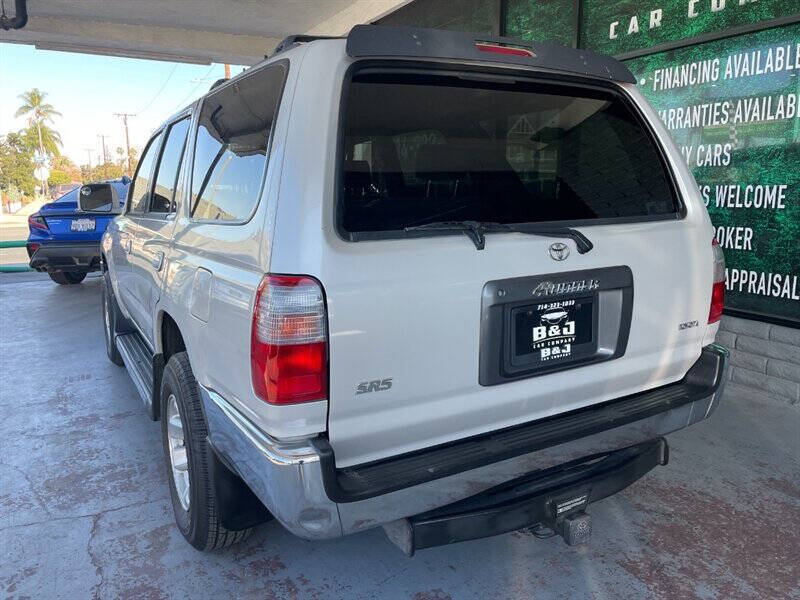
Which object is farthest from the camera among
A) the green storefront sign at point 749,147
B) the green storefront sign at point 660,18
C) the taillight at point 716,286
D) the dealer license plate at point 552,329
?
the green storefront sign at point 660,18

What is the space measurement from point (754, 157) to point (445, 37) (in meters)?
3.33

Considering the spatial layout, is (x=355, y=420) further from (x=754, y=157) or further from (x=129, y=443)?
(x=754, y=157)

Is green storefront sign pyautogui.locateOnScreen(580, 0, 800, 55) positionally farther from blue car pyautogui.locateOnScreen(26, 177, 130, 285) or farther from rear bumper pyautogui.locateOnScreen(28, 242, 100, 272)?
rear bumper pyautogui.locateOnScreen(28, 242, 100, 272)

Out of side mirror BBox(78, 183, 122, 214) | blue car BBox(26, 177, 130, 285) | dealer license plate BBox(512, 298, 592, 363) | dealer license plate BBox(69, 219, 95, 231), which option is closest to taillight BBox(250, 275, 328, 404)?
dealer license plate BBox(512, 298, 592, 363)

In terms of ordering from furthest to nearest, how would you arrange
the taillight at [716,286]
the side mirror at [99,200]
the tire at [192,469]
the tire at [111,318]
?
the tire at [111,318], the side mirror at [99,200], the taillight at [716,286], the tire at [192,469]

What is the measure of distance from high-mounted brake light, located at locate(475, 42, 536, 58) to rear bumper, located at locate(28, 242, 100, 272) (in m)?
8.50

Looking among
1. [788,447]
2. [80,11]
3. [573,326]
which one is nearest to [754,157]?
[788,447]

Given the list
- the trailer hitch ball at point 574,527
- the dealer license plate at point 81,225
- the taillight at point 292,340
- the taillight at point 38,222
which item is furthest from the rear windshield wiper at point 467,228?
the taillight at point 38,222

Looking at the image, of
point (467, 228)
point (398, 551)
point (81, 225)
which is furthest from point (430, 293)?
point (81, 225)

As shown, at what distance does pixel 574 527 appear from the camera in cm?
224

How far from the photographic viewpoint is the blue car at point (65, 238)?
9.32 metres

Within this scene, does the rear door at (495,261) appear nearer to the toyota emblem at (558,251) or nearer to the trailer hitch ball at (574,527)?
the toyota emblem at (558,251)

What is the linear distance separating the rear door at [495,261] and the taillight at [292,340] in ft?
0.14

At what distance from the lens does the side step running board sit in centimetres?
316
